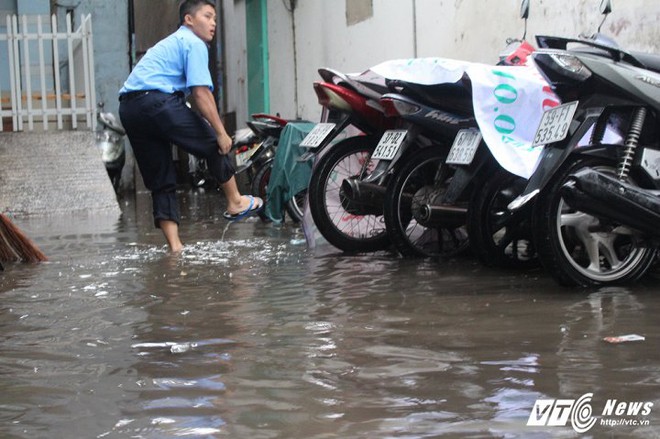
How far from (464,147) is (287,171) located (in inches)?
126

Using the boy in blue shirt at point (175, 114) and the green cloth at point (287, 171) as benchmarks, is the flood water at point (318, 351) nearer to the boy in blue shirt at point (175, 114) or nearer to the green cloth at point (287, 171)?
the boy in blue shirt at point (175, 114)

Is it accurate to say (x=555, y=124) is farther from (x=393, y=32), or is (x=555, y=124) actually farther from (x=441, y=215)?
(x=393, y=32)

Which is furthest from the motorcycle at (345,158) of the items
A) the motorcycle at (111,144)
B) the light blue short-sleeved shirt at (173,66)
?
the motorcycle at (111,144)

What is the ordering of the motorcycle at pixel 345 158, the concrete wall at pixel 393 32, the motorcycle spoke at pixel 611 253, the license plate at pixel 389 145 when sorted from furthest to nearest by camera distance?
the concrete wall at pixel 393 32, the motorcycle at pixel 345 158, the license plate at pixel 389 145, the motorcycle spoke at pixel 611 253

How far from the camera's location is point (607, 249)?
17.4ft

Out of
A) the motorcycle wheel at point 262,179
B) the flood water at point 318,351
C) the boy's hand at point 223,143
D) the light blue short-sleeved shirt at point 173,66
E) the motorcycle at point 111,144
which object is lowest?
the motorcycle at point 111,144

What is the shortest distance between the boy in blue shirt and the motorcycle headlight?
264cm

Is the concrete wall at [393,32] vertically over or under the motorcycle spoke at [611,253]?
over

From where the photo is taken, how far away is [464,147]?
5980mm

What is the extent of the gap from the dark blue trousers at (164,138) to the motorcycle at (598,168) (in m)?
2.71

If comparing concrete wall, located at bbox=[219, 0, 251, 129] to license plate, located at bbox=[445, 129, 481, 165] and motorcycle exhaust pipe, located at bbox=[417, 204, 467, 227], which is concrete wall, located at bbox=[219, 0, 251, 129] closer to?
motorcycle exhaust pipe, located at bbox=[417, 204, 467, 227]

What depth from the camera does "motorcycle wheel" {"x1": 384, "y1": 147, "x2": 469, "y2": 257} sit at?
253 inches

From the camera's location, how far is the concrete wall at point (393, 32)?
7.83 m

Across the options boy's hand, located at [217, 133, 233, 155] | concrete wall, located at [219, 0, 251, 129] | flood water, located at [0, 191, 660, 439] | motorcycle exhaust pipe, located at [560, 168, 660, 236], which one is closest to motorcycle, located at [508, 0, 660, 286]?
motorcycle exhaust pipe, located at [560, 168, 660, 236]
